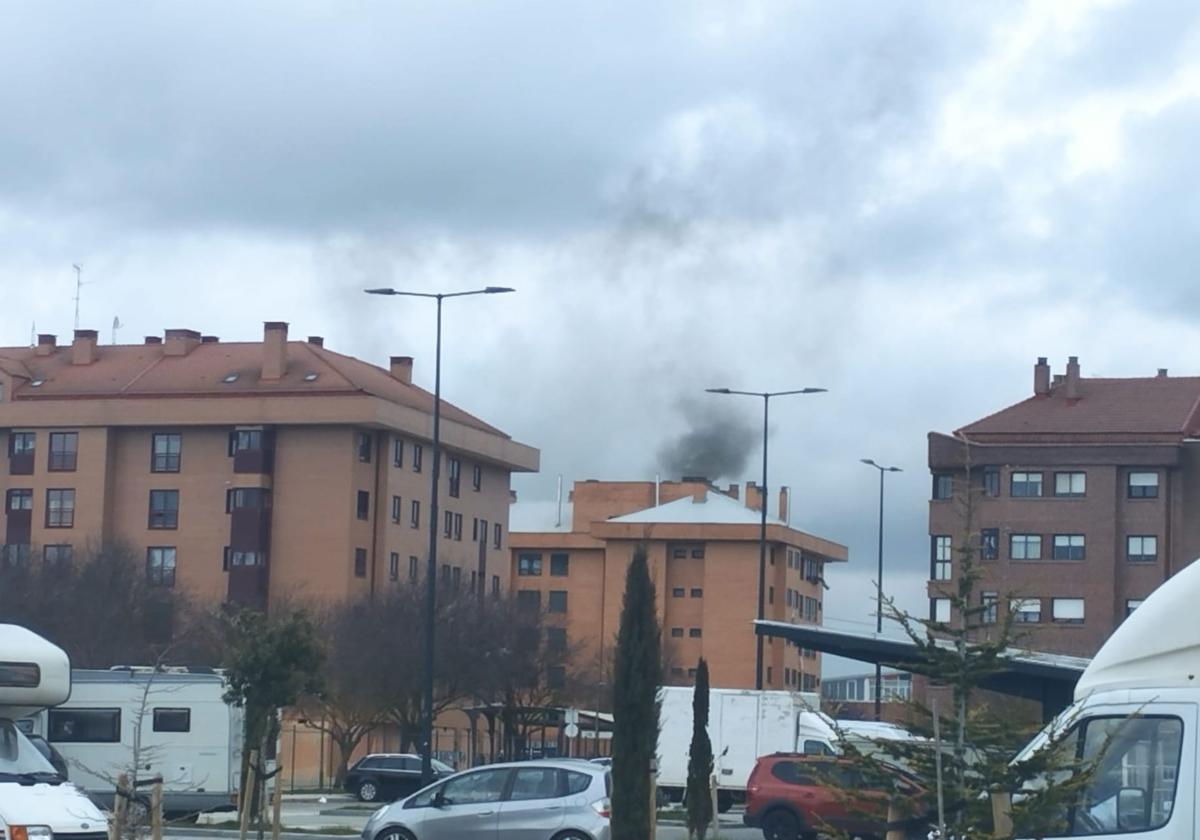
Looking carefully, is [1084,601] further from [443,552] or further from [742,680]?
[742,680]

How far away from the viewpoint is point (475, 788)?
23.8 metres

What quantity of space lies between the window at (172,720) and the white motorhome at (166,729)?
15mm

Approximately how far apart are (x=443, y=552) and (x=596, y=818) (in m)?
71.7

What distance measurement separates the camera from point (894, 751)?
31.3ft

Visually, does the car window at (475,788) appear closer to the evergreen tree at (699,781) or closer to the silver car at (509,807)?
the silver car at (509,807)

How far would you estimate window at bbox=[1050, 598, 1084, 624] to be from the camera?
77.5 metres

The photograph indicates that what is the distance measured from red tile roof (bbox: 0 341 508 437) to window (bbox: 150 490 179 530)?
460 cm

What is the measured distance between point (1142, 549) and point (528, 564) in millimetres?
54803

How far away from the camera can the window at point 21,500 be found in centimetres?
9006

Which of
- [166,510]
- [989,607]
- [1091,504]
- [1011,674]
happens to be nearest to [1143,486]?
[1091,504]

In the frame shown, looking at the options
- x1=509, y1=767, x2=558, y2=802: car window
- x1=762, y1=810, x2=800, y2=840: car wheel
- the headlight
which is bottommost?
x1=762, y1=810, x2=800, y2=840: car wheel

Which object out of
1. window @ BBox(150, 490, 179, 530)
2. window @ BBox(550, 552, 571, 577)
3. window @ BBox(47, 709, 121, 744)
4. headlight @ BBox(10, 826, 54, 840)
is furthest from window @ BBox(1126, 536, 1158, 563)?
headlight @ BBox(10, 826, 54, 840)

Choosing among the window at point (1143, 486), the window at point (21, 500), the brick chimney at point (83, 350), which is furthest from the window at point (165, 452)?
the window at point (1143, 486)

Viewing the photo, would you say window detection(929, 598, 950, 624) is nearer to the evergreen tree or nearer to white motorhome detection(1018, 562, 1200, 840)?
white motorhome detection(1018, 562, 1200, 840)
